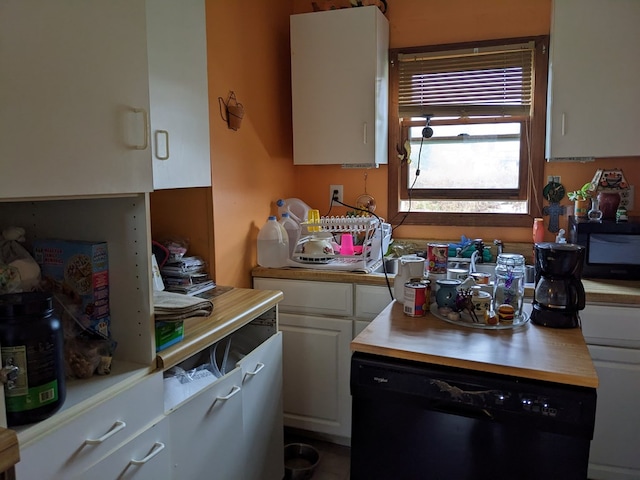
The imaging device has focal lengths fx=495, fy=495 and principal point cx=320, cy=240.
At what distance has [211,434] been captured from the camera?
154 centimetres

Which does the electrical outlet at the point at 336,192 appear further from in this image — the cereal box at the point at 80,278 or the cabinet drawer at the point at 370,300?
the cereal box at the point at 80,278

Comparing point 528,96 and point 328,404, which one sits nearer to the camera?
point 328,404

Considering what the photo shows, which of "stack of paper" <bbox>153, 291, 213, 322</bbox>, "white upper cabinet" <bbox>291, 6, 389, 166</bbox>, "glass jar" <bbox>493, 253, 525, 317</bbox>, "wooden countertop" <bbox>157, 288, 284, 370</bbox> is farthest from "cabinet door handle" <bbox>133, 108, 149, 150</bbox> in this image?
"white upper cabinet" <bbox>291, 6, 389, 166</bbox>

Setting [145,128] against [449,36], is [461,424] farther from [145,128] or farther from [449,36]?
[449,36]

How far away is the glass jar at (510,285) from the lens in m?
1.70

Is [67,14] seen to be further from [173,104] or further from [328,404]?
[328,404]

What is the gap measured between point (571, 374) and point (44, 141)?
4.43 ft

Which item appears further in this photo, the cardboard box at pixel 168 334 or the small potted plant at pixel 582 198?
the small potted plant at pixel 582 198

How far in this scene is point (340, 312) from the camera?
2332 mm

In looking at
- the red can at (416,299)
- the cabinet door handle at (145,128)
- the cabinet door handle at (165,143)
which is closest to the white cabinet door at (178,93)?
the cabinet door handle at (165,143)

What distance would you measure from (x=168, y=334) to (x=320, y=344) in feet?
3.55

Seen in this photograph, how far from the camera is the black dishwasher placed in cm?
129

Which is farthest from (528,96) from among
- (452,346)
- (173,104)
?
(173,104)

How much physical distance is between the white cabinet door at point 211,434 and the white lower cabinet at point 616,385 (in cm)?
143
